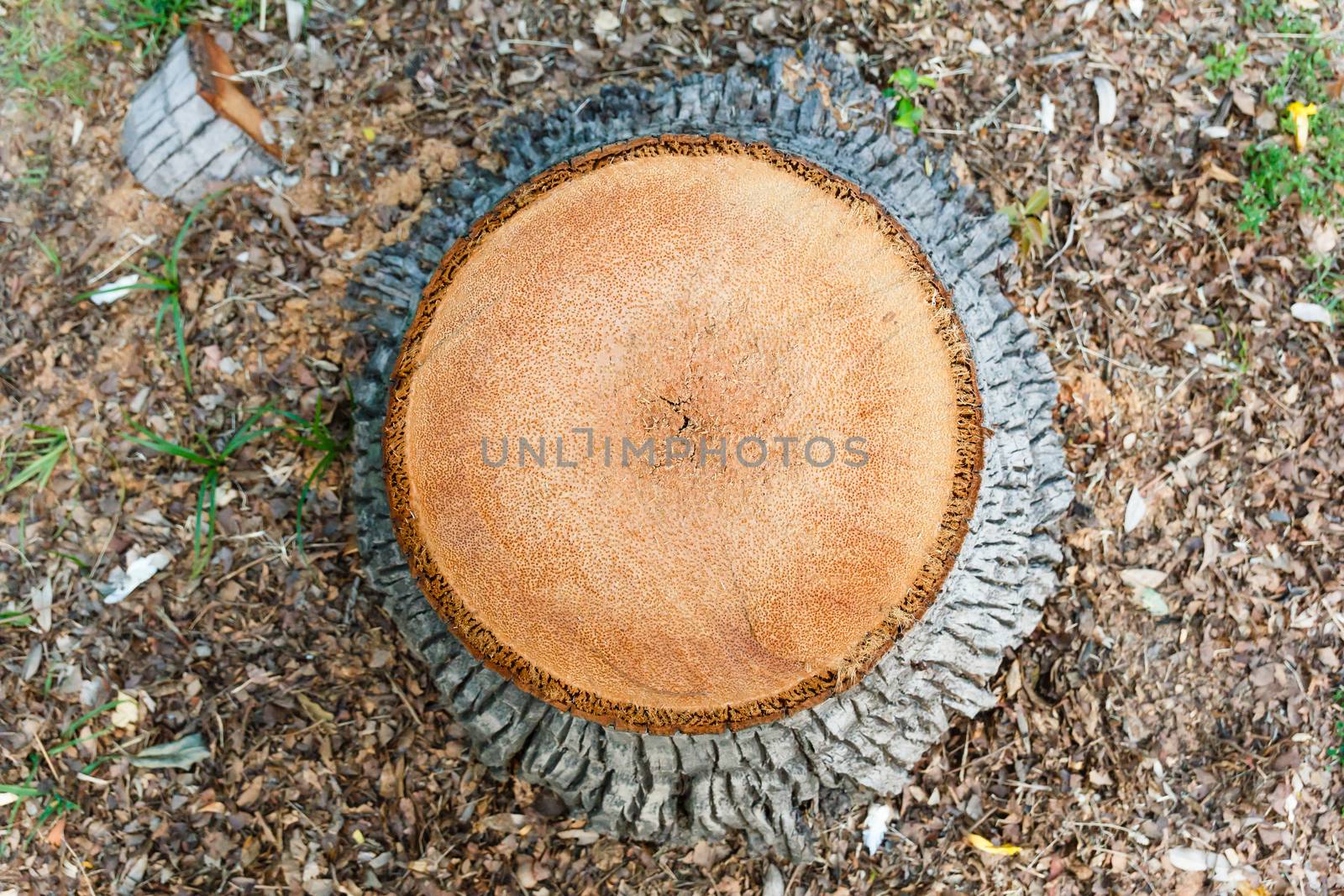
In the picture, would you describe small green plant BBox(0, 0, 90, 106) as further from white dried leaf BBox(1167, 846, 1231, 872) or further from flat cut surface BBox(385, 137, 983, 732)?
white dried leaf BBox(1167, 846, 1231, 872)

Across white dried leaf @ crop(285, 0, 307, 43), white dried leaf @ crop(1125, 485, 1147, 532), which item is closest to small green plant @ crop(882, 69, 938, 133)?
white dried leaf @ crop(1125, 485, 1147, 532)

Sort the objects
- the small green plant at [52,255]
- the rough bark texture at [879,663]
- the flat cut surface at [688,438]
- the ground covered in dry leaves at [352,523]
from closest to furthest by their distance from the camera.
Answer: the flat cut surface at [688,438] → the rough bark texture at [879,663] → the ground covered in dry leaves at [352,523] → the small green plant at [52,255]

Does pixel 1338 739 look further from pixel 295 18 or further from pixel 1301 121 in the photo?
pixel 295 18

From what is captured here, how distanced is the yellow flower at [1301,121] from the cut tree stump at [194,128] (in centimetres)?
253

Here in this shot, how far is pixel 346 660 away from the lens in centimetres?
207

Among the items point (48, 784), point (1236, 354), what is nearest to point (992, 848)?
point (1236, 354)

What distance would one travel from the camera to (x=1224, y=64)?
236 centimetres

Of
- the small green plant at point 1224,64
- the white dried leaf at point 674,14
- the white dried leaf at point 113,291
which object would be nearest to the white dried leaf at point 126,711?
the white dried leaf at point 113,291

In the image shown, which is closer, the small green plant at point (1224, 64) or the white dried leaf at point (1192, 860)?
the white dried leaf at point (1192, 860)

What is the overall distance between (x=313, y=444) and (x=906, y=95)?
1646mm

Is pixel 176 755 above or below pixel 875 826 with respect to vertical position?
above

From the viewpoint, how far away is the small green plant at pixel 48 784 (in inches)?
81.5

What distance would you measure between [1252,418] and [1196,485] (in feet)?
0.76

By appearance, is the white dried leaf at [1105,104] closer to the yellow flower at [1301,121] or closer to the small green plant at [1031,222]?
the small green plant at [1031,222]
